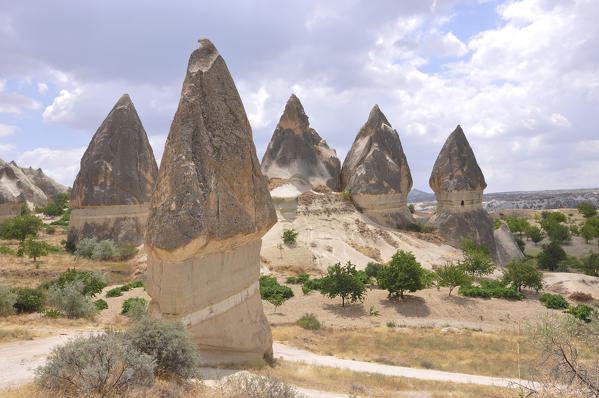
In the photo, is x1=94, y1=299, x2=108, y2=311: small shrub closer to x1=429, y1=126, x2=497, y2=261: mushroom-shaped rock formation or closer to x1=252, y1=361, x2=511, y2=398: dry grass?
x1=252, y1=361, x2=511, y2=398: dry grass

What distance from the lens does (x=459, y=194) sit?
105 feet

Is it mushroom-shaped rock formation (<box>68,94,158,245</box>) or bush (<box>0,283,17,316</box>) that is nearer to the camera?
bush (<box>0,283,17,316</box>)

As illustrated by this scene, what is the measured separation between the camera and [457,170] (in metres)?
32.3

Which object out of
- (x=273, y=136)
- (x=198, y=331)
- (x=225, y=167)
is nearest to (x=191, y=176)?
(x=225, y=167)

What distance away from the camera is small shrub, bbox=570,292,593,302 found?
19.6 metres

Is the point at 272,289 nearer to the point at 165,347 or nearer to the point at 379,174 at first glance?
the point at 165,347

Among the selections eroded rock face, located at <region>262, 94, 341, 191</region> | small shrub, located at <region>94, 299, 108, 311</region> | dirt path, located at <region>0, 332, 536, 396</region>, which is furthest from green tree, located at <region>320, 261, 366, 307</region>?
eroded rock face, located at <region>262, 94, 341, 191</region>

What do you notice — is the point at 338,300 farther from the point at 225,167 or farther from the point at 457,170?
the point at 457,170

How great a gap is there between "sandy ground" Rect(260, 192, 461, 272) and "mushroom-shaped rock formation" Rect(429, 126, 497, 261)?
2.25 metres

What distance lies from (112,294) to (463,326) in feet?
48.8

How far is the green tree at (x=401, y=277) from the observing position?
58.1 ft

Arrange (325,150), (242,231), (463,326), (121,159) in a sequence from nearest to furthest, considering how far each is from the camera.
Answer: (242,231) → (463,326) → (121,159) → (325,150)

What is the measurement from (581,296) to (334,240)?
13638 mm

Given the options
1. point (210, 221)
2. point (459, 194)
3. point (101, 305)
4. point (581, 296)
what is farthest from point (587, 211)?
point (210, 221)
